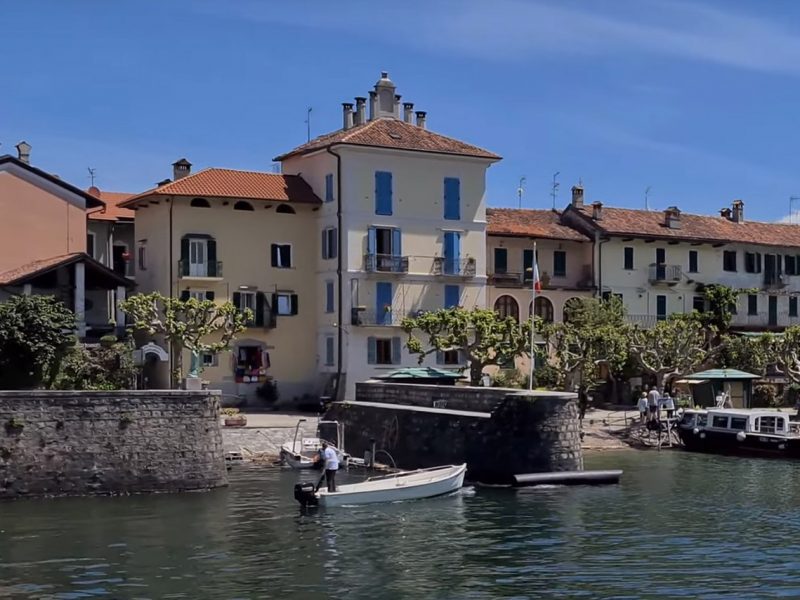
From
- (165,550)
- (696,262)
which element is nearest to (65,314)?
(165,550)

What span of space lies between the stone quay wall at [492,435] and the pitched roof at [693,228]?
29.9 m

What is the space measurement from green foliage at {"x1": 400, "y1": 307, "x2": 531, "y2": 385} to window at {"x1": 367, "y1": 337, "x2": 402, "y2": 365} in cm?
444

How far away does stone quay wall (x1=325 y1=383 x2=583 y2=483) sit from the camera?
126 feet

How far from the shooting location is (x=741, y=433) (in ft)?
157

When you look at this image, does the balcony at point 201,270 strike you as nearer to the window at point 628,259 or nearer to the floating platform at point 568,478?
the floating platform at point 568,478

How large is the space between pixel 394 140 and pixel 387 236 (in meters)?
4.67

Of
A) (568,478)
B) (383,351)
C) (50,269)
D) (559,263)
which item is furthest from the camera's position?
(559,263)

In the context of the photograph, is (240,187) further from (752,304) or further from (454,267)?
(752,304)

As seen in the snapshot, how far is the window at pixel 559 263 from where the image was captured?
69500 millimetres

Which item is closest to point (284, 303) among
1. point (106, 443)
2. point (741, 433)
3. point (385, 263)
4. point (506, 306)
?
point (385, 263)

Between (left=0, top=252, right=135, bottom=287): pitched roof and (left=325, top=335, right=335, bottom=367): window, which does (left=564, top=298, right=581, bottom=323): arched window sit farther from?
(left=0, top=252, right=135, bottom=287): pitched roof

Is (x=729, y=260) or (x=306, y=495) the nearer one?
(x=306, y=495)

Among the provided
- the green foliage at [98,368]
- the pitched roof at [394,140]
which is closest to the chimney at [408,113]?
the pitched roof at [394,140]

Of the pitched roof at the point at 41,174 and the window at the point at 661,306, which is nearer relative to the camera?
the pitched roof at the point at 41,174
